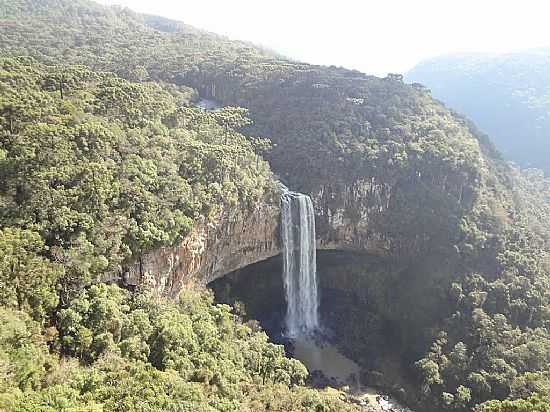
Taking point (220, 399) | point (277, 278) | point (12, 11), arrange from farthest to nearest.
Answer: point (12, 11)
point (277, 278)
point (220, 399)

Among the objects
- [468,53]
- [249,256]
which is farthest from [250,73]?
[468,53]

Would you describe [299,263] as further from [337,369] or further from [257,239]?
[337,369]

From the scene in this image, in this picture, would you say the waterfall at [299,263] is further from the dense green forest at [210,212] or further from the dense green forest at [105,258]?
the dense green forest at [105,258]

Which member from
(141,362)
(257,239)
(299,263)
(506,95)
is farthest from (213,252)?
(506,95)

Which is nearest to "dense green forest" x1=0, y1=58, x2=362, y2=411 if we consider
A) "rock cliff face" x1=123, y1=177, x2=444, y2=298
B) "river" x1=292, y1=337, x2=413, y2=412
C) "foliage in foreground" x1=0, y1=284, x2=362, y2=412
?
"foliage in foreground" x1=0, y1=284, x2=362, y2=412

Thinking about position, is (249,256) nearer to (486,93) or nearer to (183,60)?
(183,60)

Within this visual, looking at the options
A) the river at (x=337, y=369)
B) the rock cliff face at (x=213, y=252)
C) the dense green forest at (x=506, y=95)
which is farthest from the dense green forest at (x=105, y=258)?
the dense green forest at (x=506, y=95)
